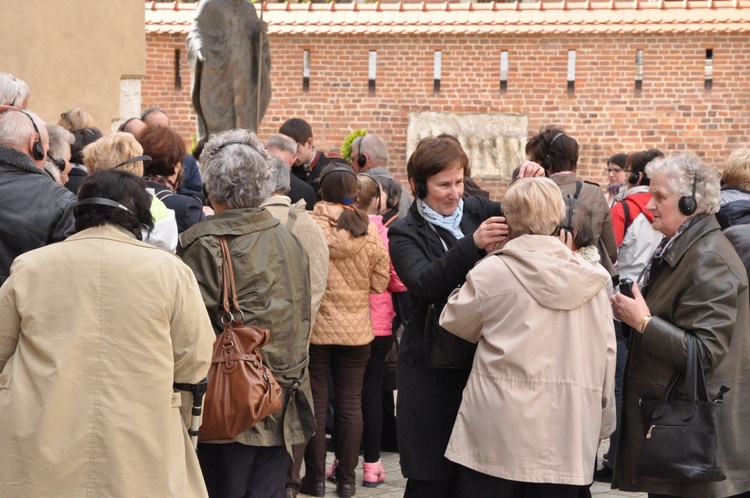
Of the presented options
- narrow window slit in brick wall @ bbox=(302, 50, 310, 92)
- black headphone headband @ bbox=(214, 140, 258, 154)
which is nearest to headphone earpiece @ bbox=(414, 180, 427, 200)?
black headphone headband @ bbox=(214, 140, 258, 154)

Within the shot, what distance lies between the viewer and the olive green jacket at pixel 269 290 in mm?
3797

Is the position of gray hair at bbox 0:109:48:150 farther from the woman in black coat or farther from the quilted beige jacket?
the quilted beige jacket

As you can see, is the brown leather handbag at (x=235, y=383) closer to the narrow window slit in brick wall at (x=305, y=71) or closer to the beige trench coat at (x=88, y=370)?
the beige trench coat at (x=88, y=370)

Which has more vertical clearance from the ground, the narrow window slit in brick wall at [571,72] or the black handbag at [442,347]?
the narrow window slit in brick wall at [571,72]

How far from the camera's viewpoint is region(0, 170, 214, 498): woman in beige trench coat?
3.14 metres

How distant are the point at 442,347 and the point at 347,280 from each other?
6.33 feet

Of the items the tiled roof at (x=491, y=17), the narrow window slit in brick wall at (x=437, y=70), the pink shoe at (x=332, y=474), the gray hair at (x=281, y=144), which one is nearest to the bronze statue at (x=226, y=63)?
the gray hair at (x=281, y=144)

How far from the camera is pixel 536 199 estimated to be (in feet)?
12.5

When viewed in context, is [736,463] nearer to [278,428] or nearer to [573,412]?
[573,412]

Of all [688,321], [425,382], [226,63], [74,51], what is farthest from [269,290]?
[74,51]

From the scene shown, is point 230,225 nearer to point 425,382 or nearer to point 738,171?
point 425,382

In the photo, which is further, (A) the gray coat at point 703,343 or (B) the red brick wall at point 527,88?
(B) the red brick wall at point 527,88

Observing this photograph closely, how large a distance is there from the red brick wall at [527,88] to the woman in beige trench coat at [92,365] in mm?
16767

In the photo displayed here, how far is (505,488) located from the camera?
12.4ft
